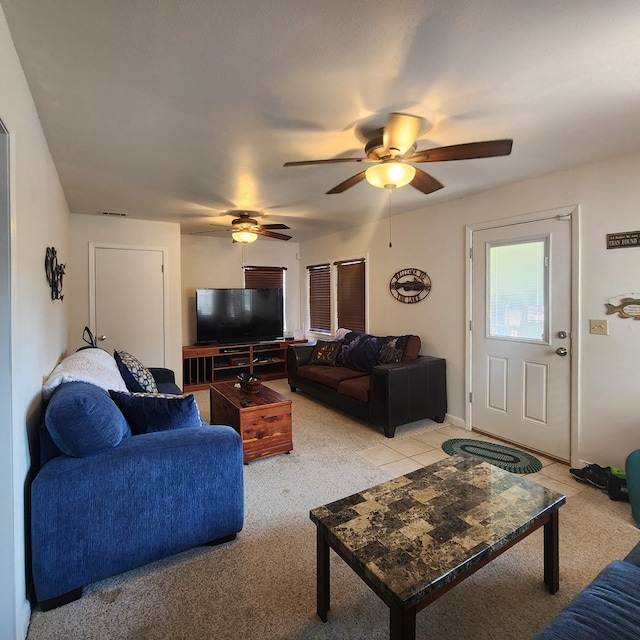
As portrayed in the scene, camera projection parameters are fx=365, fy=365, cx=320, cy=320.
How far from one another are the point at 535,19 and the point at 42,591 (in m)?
3.00

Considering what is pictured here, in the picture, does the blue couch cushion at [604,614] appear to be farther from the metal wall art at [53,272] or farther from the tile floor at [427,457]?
the metal wall art at [53,272]

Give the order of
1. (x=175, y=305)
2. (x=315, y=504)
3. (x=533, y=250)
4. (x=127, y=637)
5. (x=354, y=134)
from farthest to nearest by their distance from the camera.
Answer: (x=175, y=305), (x=533, y=250), (x=315, y=504), (x=354, y=134), (x=127, y=637)

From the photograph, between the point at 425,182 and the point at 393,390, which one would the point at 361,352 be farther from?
the point at 425,182

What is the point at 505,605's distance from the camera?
1.60 metres

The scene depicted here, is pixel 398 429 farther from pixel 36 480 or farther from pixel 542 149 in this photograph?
pixel 36 480

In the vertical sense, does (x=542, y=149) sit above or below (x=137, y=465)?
above

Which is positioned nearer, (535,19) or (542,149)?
(535,19)

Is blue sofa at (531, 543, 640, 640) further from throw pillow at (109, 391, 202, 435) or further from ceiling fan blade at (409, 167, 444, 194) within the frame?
ceiling fan blade at (409, 167, 444, 194)

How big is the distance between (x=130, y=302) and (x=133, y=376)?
179 cm

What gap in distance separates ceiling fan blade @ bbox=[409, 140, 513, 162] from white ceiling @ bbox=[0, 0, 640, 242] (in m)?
0.20

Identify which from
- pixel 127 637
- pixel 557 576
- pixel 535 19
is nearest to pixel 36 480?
pixel 127 637

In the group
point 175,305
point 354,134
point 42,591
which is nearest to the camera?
point 42,591

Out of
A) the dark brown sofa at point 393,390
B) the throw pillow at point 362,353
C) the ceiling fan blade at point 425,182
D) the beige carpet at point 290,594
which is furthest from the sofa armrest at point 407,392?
the ceiling fan blade at point 425,182

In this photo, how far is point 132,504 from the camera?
1.72m
